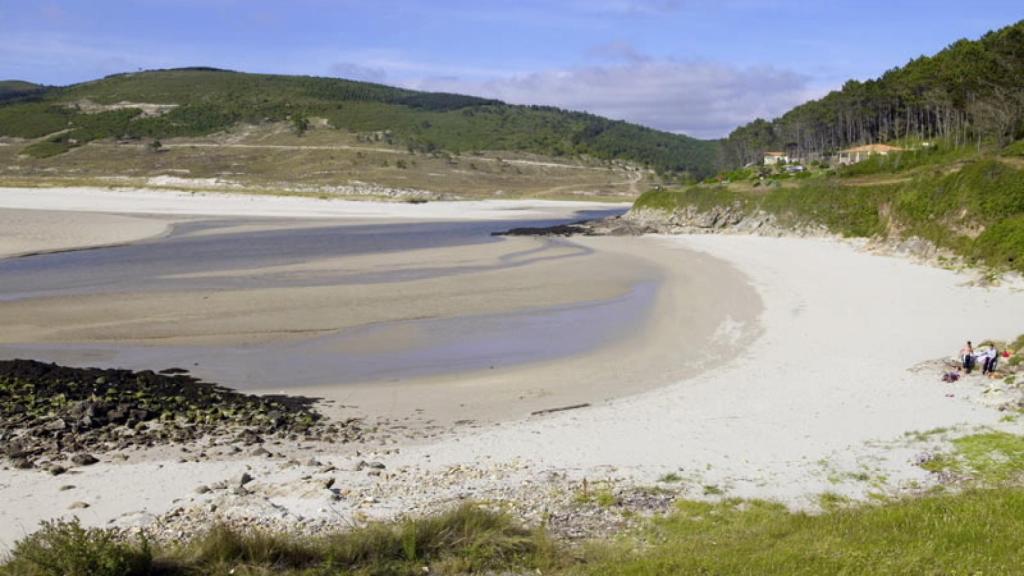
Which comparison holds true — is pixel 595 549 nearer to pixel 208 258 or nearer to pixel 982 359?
pixel 982 359

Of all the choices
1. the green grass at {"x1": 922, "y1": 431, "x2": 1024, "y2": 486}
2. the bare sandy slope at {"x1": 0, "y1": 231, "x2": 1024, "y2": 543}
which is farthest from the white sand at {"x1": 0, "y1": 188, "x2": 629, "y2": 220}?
the green grass at {"x1": 922, "y1": 431, "x2": 1024, "y2": 486}

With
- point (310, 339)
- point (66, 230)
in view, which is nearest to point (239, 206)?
point (66, 230)

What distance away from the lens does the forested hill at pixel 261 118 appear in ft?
484

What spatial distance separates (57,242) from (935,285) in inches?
1782

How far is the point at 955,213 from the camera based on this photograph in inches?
1373

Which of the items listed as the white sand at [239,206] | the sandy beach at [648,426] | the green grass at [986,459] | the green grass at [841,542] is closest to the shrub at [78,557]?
the sandy beach at [648,426]

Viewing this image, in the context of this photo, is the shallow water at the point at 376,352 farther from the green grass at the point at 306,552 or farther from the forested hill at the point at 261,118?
the forested hill at the point at 261,118

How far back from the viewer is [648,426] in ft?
44.8

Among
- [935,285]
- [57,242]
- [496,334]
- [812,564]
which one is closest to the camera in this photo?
[812,564]

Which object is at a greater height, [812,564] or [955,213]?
[955,213]

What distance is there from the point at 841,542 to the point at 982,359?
11.1m

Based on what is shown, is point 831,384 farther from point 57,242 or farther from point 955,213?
point 57,242

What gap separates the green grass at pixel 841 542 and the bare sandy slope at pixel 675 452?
155 cm

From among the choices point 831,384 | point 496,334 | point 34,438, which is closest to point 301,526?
point 34,438
